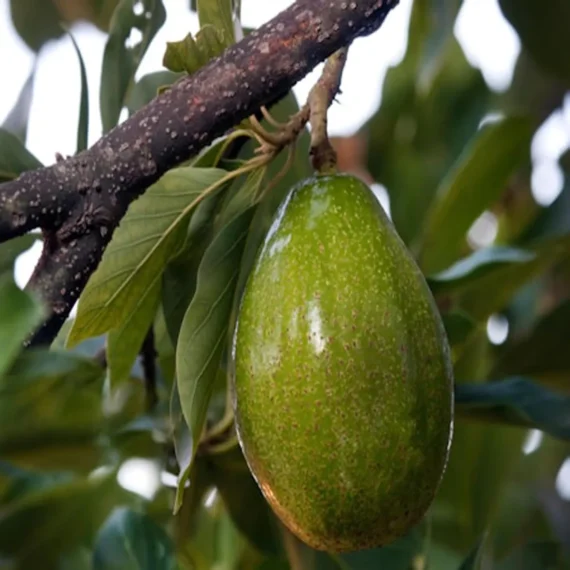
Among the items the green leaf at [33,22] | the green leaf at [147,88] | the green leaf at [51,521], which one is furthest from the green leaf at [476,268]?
the green leaf at [33,22]

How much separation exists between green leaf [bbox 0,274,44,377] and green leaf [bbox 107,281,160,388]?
347 mm

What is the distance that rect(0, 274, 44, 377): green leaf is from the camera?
1.36 ft

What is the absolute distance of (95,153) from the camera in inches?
24.3

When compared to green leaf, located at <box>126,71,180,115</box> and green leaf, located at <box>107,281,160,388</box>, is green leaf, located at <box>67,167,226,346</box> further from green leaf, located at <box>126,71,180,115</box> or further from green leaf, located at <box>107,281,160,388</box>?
green leaf, located at <box>126,71,180,115</box>

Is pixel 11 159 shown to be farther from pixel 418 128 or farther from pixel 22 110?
pixel 418 128

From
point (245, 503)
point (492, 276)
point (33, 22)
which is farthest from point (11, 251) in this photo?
point (33, 22)

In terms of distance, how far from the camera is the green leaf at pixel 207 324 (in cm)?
68

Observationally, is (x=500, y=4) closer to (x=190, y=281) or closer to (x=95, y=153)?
(x=190, y=281)

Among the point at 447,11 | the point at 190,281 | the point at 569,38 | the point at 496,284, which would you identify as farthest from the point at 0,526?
the point at 569,38

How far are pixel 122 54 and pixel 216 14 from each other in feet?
0.72

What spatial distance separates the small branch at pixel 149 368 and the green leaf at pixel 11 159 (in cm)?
23

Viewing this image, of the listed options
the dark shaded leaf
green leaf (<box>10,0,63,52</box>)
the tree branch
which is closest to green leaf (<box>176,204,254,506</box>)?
the tree branch

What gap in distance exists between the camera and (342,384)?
62cm

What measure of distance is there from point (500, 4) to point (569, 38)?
11 cm
